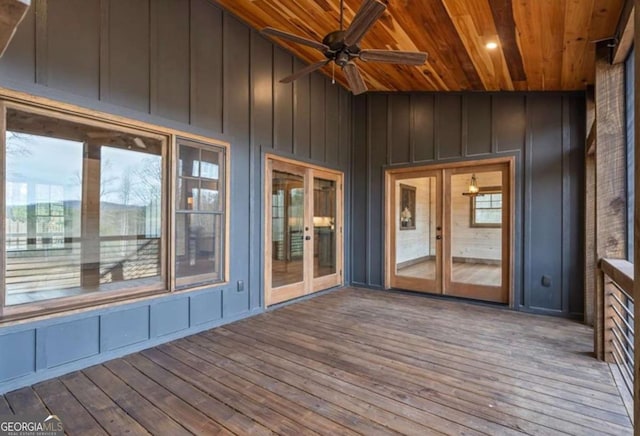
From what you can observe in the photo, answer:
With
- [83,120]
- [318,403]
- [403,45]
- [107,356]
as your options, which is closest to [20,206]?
[83,120]

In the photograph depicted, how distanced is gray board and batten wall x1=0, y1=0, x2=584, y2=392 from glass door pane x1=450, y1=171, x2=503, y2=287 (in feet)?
1.08

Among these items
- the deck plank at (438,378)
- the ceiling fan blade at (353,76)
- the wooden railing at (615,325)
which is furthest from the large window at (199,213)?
the wooden railing at (615,325)

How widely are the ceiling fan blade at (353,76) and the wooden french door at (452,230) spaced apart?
2.34m

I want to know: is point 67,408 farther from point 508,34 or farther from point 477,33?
point 508,34

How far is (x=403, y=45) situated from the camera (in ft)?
12.4

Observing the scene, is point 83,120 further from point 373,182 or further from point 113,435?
point 373,182

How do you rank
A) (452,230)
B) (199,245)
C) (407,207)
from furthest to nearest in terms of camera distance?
(407,207) → (452,230) → (199,245)

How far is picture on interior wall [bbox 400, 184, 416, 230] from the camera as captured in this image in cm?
562

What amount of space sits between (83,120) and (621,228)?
16.3ft

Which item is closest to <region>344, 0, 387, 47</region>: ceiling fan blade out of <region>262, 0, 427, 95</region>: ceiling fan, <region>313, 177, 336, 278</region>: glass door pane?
<region>262, 0, 427, 95</region>: ceiling fan

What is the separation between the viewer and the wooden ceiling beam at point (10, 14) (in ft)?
2.88

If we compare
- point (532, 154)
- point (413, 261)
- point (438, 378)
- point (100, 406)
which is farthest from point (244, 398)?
point (532, 154)

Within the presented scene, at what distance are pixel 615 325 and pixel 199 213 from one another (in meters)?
4.27

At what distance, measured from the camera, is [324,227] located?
18.7ft
